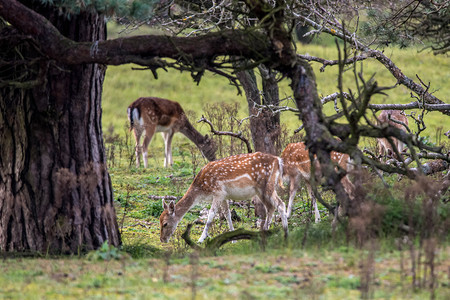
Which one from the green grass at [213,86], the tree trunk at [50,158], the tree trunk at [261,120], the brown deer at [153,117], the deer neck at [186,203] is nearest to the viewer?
the tree trunk at [50,158]

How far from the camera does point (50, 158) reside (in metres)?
7.77

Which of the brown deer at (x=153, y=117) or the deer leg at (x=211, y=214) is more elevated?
the brown deer at (x=153, y=117)

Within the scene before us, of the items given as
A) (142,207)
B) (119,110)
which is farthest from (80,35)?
(119,110)

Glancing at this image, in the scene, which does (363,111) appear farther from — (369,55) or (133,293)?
(369,55)

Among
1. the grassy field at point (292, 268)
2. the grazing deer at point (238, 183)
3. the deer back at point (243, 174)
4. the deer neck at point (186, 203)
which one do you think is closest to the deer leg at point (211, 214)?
the grazing deer at point (238, 183)

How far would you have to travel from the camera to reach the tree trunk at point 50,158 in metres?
7.70

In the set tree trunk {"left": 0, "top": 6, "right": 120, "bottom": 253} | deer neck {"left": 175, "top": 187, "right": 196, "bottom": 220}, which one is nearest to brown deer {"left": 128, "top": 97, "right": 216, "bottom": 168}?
deer neck {"left": 175, "top": 187, "right": 196, "bottom": 220}

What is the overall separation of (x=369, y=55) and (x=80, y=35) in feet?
14.7

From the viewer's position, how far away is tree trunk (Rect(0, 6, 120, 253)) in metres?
7.70

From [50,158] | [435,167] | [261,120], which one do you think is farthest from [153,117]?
[50,158]

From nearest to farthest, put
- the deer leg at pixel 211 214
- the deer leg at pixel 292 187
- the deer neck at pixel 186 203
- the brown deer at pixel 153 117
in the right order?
the deer leg at pixel 211 214 < the deer neck at pixel 186 203 < the deer leg at pixel 292 187 < the brown deer at pixel 153 117

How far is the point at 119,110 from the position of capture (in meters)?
Result: 27.5

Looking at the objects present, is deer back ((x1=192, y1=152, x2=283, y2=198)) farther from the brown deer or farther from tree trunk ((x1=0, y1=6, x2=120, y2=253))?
the brown deer

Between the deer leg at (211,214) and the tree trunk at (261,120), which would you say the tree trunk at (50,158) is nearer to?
the deer leg at (211,214)
